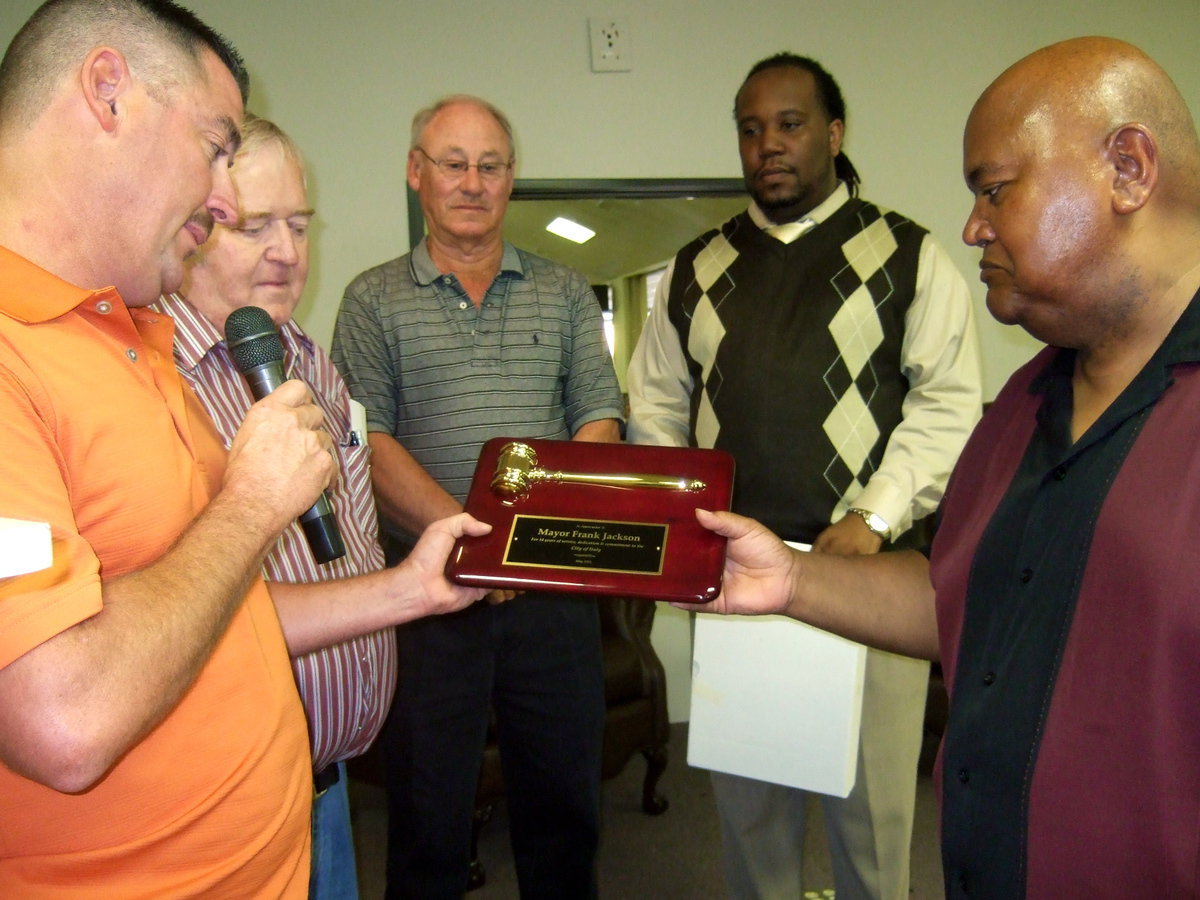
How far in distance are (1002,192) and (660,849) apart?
8.00ft

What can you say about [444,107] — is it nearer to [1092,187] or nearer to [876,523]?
[876,523]

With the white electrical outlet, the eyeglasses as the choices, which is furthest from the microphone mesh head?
the white electrical outlet

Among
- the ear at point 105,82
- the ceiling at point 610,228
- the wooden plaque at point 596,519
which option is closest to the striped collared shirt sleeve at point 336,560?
the wooden plaque at point 596,519

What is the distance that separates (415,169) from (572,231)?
1.34 meters

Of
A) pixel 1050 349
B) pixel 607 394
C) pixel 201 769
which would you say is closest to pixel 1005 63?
pixel 607 394

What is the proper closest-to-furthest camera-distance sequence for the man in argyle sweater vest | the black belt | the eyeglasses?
the black belt < the man in argyle sweater vest < the eyeglasses

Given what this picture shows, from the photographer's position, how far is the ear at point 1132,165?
44.1 inches

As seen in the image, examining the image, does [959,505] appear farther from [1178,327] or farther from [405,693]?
[405,693]

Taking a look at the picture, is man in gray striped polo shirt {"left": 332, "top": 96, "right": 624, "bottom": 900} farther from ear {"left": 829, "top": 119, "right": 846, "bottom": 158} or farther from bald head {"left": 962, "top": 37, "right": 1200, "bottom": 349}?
bald head {"left": 962, "top": 37, "right": 1200, "bottom": 349}

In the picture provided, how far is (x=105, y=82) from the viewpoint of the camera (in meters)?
0.99

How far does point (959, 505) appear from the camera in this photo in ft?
4.51

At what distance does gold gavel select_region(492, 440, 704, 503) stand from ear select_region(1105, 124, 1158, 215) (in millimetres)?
698

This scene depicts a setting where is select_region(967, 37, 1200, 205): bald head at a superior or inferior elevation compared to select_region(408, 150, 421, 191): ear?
inferior

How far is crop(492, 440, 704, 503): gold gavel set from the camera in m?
1.49
